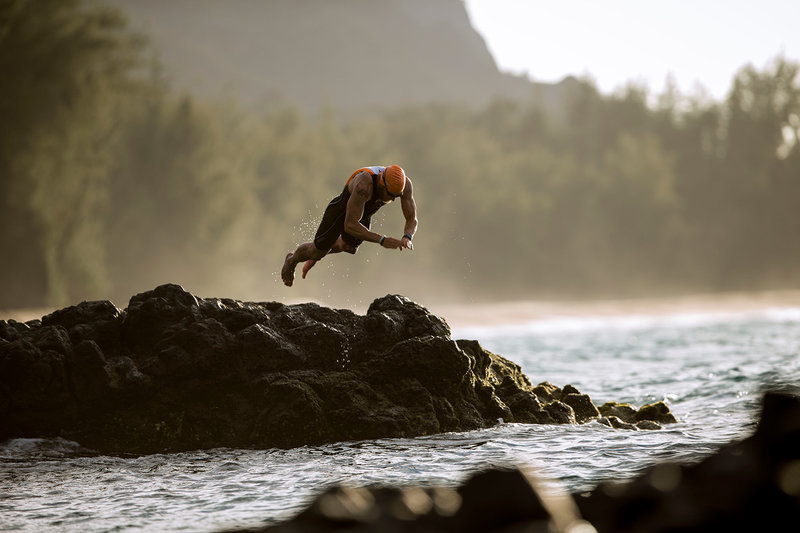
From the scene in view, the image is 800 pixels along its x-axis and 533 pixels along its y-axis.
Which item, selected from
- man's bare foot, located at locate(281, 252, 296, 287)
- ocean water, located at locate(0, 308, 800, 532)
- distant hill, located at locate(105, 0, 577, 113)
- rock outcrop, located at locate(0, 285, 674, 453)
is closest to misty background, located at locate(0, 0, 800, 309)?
man's bare foot, located at locate(281, 252, 296, 287)

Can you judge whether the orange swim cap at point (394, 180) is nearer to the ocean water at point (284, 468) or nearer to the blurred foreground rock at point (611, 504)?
the ocean water at point (284, 468)

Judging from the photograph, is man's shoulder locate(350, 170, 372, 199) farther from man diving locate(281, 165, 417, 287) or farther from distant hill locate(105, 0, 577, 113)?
distant hill locate(105, 0, 577, 113)

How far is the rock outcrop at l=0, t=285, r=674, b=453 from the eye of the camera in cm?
1022

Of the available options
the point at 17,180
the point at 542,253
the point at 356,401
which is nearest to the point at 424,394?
the point at 356,401

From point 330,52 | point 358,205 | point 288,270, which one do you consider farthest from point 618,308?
point 330,52

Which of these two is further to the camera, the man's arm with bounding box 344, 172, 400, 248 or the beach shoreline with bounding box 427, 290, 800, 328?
the beach shoreline with bounding box 427, 290, 800, 328

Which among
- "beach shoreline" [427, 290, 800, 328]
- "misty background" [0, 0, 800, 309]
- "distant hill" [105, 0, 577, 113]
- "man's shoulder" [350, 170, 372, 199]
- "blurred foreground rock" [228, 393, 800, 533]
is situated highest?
"distant hill" [105, 0, 577, 113]

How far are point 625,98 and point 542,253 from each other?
22591mm

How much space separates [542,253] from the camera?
6612 cm

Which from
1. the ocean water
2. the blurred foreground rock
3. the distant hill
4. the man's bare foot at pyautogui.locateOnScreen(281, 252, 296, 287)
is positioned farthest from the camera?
the distant hill

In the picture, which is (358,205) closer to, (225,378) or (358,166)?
(225,378)

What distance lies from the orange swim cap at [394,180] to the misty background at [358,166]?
13.6 ft

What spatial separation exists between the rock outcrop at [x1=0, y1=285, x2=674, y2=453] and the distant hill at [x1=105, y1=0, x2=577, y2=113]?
140154mm

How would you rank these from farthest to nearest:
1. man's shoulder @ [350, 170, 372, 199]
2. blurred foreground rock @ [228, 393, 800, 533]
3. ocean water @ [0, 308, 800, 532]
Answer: man's shoulder @ [350, 170, 372, 199] < ocean water @ [0, 308, 800, 532] < blurred foreground rock @ [228, 393, 800, 533]
